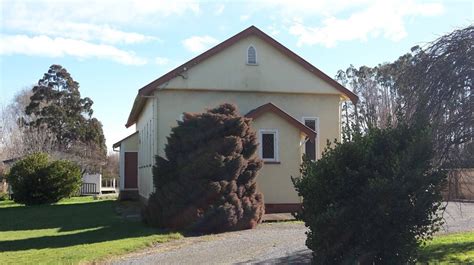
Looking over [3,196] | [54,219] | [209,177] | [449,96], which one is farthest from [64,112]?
[449,96]

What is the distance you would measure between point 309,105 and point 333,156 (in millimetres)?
13445

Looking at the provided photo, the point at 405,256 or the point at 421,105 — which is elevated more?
the point at 421,105

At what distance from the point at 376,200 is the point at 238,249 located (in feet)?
15.8

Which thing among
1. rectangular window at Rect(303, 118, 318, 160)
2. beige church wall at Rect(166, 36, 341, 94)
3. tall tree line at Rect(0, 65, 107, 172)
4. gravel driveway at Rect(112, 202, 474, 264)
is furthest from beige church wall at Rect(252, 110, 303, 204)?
tall tree line at Rect(0, 65, 107, 172)

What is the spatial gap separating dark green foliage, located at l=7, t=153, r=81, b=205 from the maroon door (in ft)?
9.69

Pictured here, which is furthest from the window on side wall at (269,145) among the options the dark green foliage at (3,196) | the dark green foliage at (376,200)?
the dark green foliage at (3,196)

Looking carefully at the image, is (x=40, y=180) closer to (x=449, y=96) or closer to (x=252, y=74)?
(x=252, y=74)

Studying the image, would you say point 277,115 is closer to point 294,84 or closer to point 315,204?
point 294,84

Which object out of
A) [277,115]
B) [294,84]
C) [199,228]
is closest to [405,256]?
[199,228]

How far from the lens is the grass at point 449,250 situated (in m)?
9.31

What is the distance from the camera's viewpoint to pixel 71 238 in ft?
44.6

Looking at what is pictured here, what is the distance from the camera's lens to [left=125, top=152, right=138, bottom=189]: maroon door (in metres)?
29.9

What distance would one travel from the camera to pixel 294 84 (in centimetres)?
2078

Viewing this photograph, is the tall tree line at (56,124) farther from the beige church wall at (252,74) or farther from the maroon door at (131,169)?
the beige church wall at (252,74)
